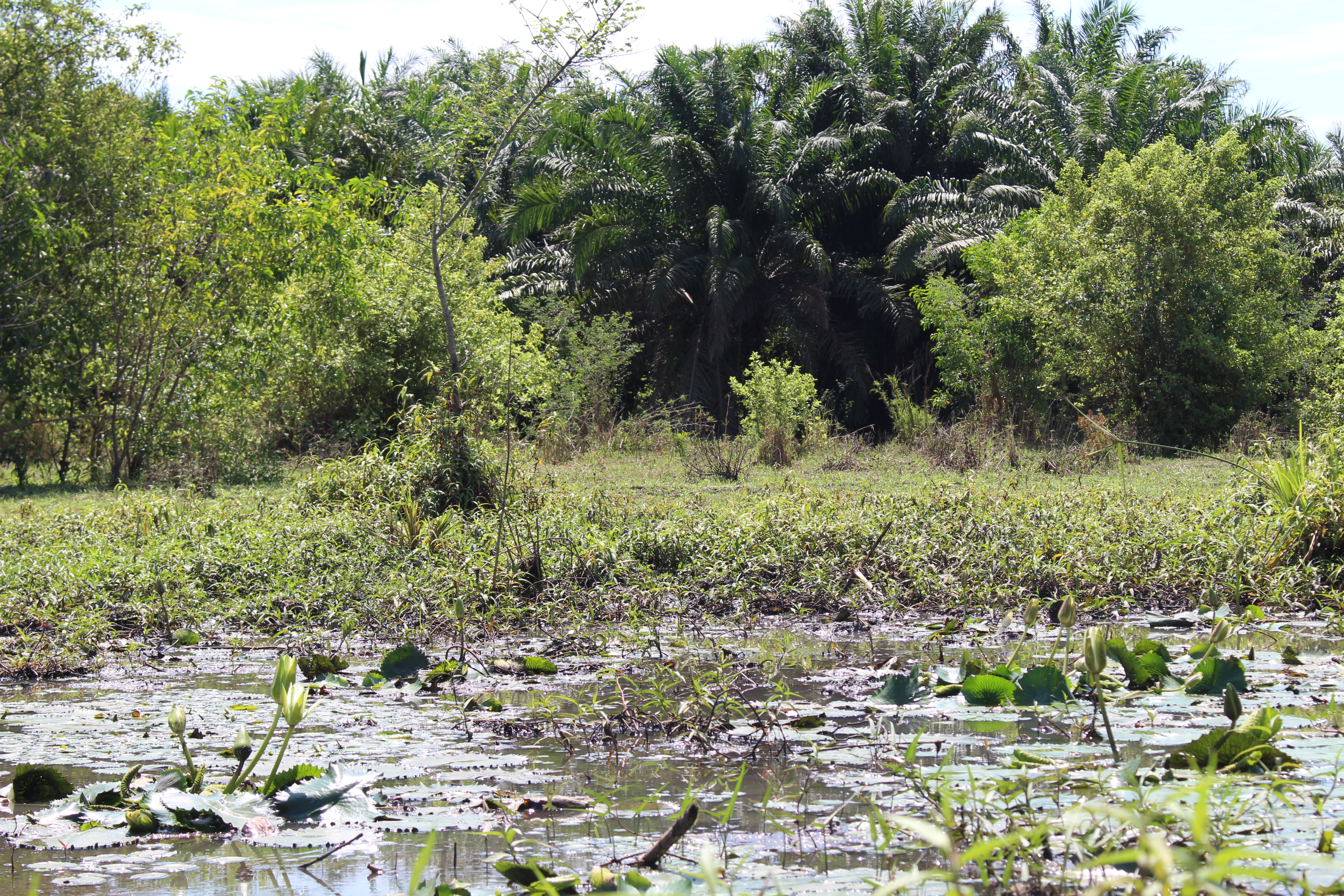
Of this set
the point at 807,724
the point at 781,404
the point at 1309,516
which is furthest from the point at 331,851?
the point at 781,404

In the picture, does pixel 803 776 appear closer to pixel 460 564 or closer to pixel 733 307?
pixel 460 564

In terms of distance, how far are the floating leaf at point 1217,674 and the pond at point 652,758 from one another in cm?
9

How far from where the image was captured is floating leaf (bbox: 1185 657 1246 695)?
10.2ft

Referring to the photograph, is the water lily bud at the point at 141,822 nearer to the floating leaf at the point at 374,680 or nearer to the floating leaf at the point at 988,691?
the floating leaf at the point at 374,680

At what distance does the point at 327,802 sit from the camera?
2432 mm

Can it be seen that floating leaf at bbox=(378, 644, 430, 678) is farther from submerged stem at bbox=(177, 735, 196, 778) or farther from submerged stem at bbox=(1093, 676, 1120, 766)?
submerged stem at bbox=(1093, 676, 1120, 766)

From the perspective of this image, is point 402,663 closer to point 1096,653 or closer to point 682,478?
point 1096,653

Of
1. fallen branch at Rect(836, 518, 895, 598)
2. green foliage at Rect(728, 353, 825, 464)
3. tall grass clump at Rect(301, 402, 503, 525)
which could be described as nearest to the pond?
fallen branch at Rect(836, 518, 895, 598)

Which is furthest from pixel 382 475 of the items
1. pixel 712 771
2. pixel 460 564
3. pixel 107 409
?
pixel 107 409

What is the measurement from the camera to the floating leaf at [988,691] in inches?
121

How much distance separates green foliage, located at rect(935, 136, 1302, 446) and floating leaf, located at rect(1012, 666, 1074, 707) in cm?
1362

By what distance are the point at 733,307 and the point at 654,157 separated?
2.88 m

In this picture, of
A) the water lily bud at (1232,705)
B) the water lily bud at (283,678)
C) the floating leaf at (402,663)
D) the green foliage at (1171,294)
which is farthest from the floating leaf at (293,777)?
the green foliage at (1171,294)

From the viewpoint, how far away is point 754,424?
15.0m
